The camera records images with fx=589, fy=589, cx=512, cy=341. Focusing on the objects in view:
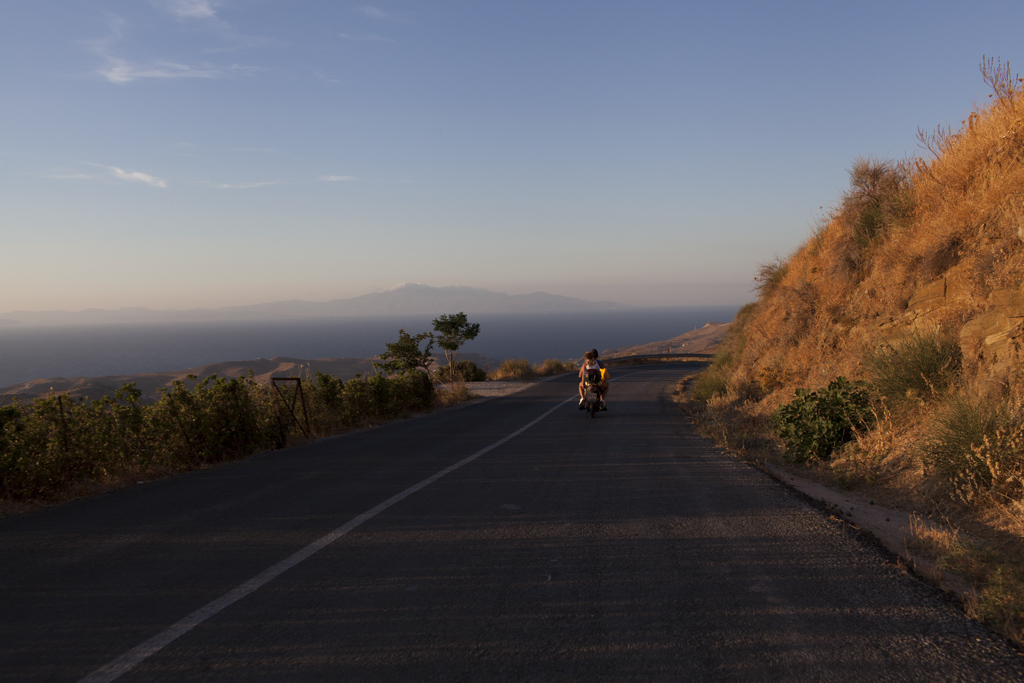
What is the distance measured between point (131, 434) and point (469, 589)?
6.78 metres

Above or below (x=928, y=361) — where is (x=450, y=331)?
above

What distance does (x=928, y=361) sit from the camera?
7.93 metres

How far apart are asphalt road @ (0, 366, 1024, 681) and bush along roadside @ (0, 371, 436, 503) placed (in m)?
0.93

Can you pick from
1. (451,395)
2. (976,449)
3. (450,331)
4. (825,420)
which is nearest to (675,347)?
(450,331)

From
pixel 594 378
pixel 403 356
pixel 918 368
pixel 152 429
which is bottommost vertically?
pixel 152 429

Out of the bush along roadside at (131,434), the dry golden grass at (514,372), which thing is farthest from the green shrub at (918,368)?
the dry golden grass at (514,372)

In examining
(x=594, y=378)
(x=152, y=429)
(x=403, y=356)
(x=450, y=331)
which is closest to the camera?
(x=152, y=429)

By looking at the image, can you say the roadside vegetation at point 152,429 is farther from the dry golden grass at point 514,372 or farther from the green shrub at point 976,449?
the dry golden grass at point 514,372

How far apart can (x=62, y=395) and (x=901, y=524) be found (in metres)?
9.90

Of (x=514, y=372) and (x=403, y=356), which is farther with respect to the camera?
(x=514, y=372)

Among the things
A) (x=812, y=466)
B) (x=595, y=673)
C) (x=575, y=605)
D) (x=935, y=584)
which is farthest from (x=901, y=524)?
(x=595, y=673)

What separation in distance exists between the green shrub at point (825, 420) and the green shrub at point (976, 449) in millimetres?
1795

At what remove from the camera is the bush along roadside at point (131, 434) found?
6.86 m

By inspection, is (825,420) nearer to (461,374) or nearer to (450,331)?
(450,331)
